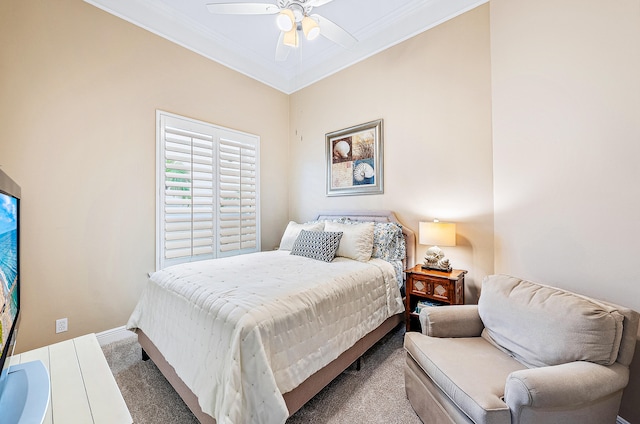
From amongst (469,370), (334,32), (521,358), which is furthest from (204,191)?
(521,358)

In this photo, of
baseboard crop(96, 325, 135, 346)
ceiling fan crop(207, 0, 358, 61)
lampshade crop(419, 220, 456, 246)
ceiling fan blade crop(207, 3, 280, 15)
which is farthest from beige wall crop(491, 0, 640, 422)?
baseboard crop(96, 325, 135, 346)

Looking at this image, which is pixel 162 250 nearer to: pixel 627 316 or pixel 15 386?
pixel 15 386

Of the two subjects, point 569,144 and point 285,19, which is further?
point 285,19

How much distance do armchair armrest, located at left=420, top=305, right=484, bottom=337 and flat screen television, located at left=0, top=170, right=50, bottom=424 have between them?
73.6 inches

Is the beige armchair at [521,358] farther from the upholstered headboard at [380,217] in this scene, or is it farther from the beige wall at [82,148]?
the beige wall at [82,148]

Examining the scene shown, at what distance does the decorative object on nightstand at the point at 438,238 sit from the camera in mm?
2293

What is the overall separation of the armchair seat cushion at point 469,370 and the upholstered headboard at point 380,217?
46.5 inches

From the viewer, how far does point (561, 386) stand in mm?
1047

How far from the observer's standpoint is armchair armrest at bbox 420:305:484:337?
1.65 meters

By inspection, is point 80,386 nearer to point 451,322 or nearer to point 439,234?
point 451,322

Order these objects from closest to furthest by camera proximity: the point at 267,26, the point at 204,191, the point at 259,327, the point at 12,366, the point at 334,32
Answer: the point at 12,366, the point at 259,327, the point at 334,32, the point at 267,26, the point at 204,191

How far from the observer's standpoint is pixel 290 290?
63.5 inches

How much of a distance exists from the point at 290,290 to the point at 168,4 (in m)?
3.27

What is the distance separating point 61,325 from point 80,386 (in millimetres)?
1678
